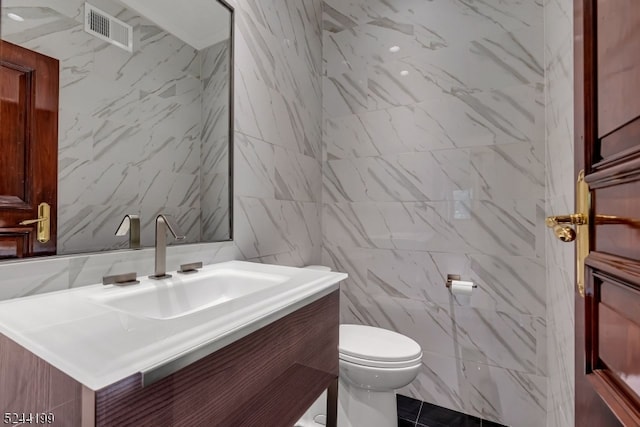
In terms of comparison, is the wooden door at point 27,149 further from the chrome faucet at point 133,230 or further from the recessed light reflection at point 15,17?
the chrome faucet at point 133,230

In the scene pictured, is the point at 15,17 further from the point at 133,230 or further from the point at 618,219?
the point at 618,219

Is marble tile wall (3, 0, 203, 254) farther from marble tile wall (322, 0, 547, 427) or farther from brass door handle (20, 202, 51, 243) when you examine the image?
marble tile wall (322, 0, 547, 427)

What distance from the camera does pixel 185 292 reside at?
3.33ft

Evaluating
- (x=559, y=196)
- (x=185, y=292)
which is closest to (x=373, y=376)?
(x=185, y=292)

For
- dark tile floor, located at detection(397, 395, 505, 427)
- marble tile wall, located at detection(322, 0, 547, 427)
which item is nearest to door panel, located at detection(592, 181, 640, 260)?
marble tile wall, located at detection(322, 0, 547, 427)

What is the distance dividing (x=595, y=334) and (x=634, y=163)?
0.33 m

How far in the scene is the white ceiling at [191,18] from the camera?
1.16 m

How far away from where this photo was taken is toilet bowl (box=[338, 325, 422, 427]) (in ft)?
4.41

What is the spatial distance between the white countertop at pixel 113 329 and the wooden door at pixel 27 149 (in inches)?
7.1

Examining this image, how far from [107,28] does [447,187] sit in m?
1.74

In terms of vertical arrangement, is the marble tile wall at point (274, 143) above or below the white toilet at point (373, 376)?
above

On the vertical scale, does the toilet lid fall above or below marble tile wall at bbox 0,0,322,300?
below

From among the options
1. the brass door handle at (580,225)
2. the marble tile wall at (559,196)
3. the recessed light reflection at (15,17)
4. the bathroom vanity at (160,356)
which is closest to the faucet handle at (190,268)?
the bathroom vanity at (160,356)

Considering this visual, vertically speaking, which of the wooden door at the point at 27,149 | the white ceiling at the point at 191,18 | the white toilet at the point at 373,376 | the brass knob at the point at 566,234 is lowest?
the white toilet at the point at 373,376
